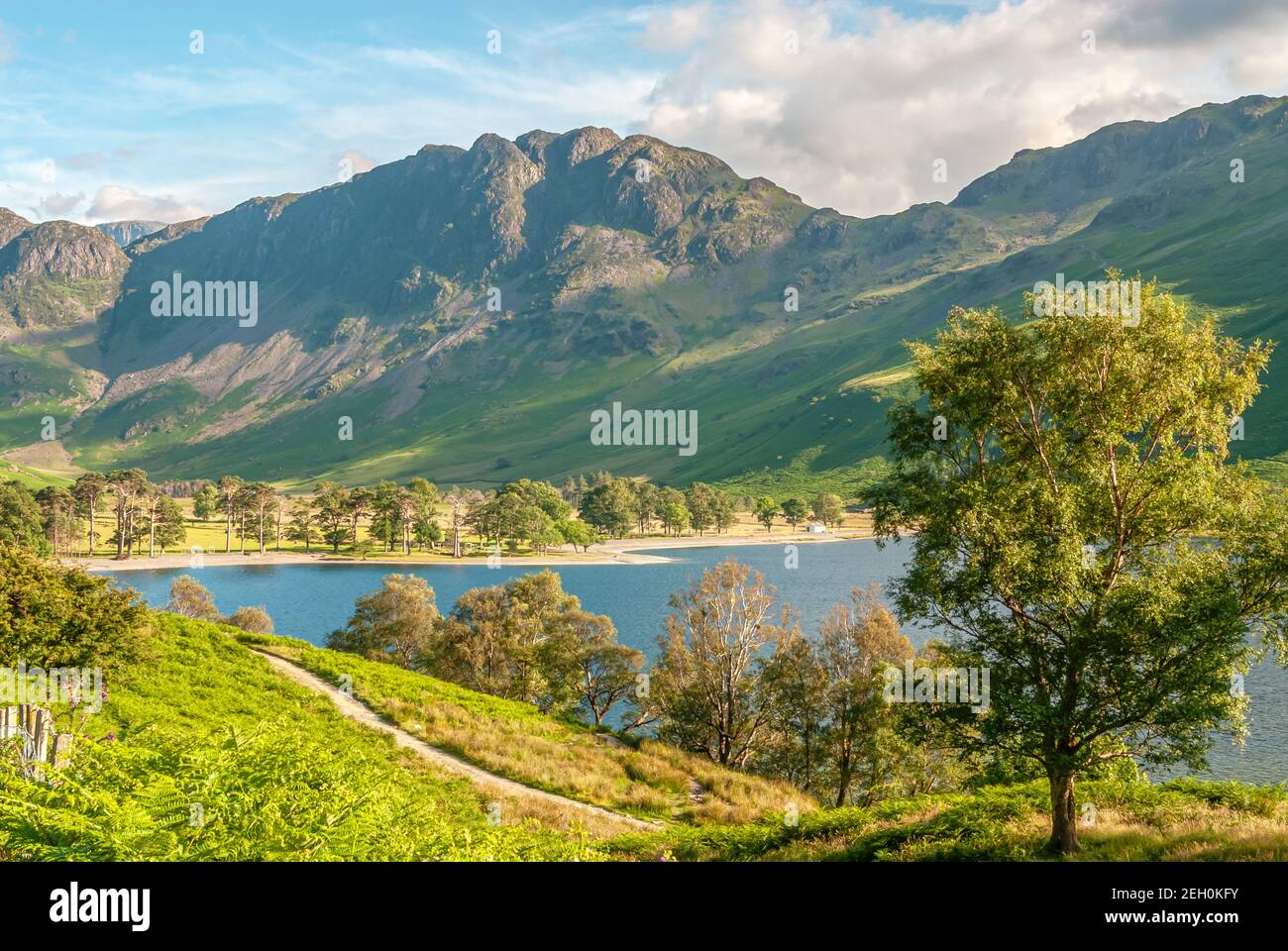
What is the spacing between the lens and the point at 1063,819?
2194cm

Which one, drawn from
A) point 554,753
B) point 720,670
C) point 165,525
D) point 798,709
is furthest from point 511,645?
point 165,525

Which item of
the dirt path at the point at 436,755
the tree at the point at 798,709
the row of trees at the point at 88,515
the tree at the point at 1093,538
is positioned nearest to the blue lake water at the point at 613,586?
the row of trees at the point at 88,515

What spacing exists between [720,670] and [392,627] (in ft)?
112

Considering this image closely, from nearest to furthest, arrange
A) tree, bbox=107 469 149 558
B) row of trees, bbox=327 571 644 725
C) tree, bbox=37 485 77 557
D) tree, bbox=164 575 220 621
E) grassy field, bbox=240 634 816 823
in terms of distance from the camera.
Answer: grassy field, bbox=240 634 816 823, row of trees, bbox=327 571 644 725, tree, bbox=164 575 220 621, tree, bbox=37 485 77 557, tree, bbox=107 469 149 558

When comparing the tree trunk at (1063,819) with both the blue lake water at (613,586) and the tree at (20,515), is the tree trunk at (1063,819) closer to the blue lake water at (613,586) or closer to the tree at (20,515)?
the blue lake water at (613,586)

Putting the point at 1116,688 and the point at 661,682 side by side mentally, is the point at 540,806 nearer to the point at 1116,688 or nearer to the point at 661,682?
the point at 1116,688

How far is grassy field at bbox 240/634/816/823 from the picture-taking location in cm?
3541

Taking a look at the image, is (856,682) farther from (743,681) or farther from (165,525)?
(165,525)

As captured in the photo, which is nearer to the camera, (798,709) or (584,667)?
(798,709)

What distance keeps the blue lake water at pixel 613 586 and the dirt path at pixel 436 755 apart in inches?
1551

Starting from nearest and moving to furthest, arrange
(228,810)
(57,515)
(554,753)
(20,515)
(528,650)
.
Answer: (228,810) < (554,753) < (528,650) < (20,515) < (57,515)

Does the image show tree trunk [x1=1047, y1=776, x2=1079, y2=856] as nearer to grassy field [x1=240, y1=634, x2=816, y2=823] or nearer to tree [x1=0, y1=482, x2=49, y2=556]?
grassy field [x1=240, y1=634, x2=816, y2=823]

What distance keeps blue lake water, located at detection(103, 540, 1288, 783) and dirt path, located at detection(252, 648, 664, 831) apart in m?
39.4

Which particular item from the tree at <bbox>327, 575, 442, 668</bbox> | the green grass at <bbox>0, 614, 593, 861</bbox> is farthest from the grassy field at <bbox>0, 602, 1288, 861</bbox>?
Answer: the tree at <bbox>327, 575, 442, 668</bbox>
